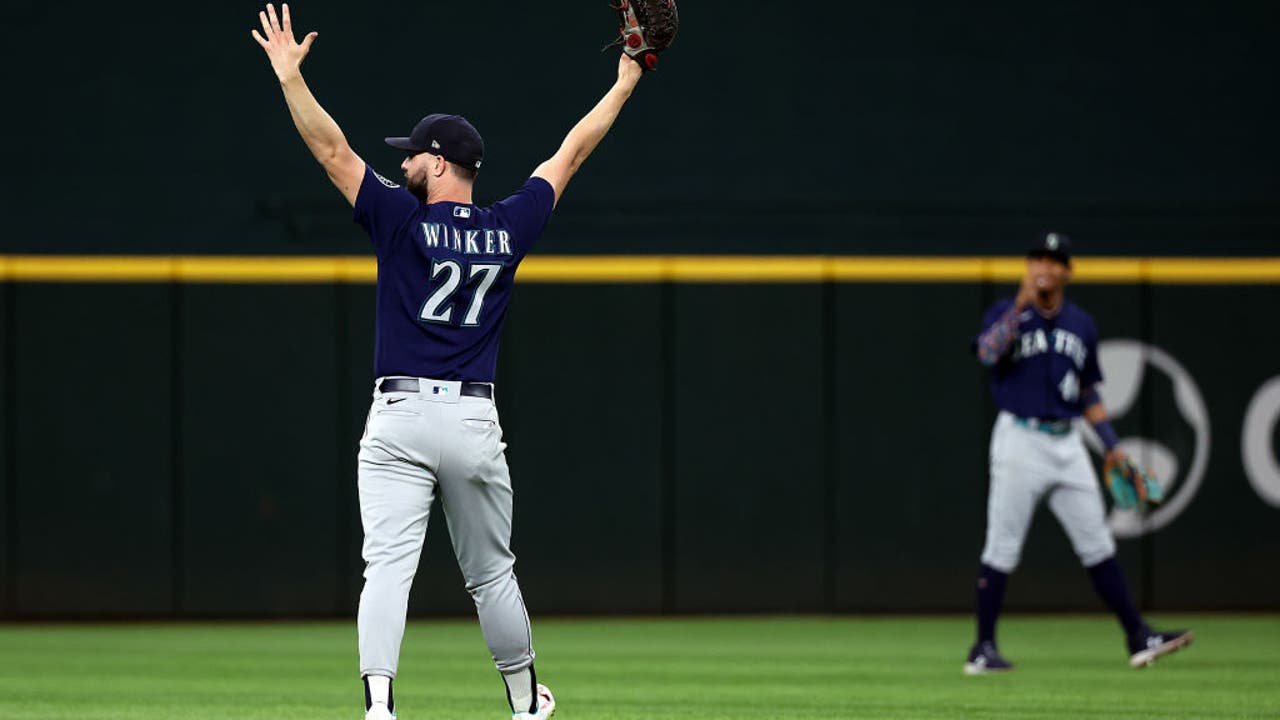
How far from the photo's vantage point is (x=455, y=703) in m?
8.05

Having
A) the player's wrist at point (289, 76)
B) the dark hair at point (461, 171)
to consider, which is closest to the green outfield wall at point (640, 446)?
the dark hair at point (461, 171)

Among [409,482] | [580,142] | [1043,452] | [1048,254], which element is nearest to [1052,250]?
[1048,254]

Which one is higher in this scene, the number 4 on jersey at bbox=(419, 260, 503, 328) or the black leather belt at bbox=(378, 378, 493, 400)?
the number 4 on jersey at bbox=(419, 260, 503, 328)

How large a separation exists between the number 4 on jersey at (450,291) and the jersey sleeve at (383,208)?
164 mm

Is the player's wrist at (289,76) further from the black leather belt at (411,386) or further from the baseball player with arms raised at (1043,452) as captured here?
the baseball player with arms raised at (1043,452)

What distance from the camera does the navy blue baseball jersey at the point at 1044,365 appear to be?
30.8 ft

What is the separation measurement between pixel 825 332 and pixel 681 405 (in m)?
1.12

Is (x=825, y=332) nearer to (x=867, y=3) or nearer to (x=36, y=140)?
(x=867, y=3)

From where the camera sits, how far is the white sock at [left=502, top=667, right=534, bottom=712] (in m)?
6.23

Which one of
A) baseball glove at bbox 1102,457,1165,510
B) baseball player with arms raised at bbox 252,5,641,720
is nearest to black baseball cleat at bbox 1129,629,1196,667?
baseball glove at bbox 1102,457,1165,510

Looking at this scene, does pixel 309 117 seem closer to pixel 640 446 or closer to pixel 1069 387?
pixel 1069 387

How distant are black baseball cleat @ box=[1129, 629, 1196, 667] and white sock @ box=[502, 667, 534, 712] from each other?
13.8 ft

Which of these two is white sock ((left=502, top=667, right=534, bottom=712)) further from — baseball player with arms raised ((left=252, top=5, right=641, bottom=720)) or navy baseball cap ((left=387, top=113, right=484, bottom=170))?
navy baseball cap ((left=387, top=113, right=484, bottom=170))

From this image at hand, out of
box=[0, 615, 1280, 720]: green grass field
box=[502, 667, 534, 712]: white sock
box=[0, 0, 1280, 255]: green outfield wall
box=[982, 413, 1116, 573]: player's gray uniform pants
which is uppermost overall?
box=[0, 0, 1280, 255]: green outfield wall
